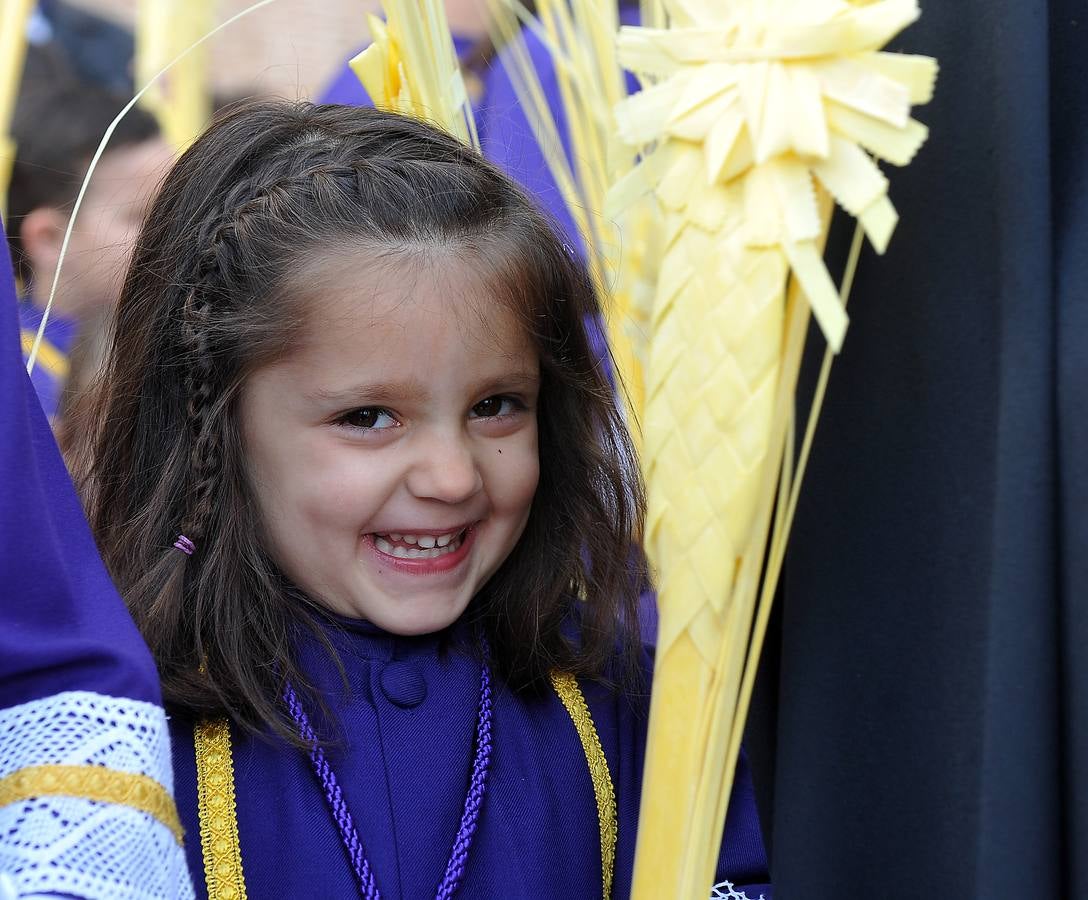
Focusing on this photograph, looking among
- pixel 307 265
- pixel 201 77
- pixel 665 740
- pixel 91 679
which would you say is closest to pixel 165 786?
pixel 91 679

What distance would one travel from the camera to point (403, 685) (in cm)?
115

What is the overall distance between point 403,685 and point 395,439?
0.68 ft

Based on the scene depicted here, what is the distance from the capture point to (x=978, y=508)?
0.78m

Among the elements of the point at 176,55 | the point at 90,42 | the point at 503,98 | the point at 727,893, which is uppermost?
the point at 90,42

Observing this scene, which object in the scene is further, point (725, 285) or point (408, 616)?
point (408, 616)

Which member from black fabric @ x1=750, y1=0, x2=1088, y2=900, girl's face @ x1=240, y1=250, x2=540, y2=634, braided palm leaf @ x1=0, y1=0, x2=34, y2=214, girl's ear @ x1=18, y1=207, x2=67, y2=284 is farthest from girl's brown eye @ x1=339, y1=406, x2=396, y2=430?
braided palm leaf @ x1=0, y1=0, x2=34, y2=214

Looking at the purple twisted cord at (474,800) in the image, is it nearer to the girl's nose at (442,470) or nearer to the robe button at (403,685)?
the robe button at (403,685)

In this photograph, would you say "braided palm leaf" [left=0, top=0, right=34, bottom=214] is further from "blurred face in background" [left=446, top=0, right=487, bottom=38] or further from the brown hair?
the brown hair

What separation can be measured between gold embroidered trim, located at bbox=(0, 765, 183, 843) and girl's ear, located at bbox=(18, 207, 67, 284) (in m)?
1.42

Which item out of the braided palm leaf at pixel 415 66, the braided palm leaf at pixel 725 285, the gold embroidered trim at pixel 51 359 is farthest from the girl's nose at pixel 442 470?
the gold embroidered trim at pixel 51 359

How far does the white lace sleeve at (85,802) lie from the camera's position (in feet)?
2.45

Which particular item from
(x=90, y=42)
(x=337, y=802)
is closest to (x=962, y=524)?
(x=337, y=802)

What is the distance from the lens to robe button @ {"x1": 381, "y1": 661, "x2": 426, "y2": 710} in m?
1.14

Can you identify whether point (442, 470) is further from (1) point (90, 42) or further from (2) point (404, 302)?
(1) point (90, 42)
